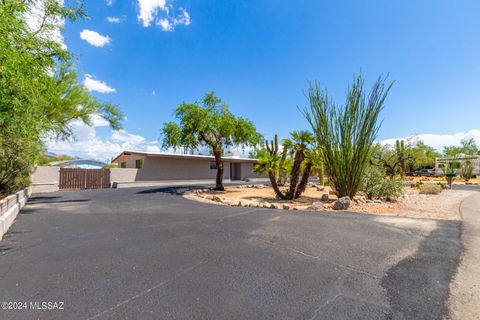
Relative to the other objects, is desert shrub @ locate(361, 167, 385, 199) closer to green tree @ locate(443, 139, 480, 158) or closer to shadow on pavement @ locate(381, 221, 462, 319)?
shadow on pavement @ locate(381, 221, 462, 319)

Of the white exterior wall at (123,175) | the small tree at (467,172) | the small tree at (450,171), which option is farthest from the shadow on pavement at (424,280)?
the small tree at (467,172)

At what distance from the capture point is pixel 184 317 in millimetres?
2189

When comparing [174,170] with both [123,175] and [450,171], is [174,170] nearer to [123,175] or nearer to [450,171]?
[123,175]

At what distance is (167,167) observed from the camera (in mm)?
22172

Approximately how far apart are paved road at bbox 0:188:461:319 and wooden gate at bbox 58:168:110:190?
13764mm

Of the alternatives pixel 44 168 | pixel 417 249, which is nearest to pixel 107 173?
pixel 44 168

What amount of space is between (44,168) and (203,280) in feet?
61.4

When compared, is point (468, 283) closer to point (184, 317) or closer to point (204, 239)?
point (184, 317)

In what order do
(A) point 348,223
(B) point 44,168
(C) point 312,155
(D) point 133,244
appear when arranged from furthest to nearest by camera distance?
(B) point 44,168
(C) point 312,155
(A) point 348,223
(D) point 133,244

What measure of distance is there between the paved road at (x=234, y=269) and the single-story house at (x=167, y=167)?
15.1 metres

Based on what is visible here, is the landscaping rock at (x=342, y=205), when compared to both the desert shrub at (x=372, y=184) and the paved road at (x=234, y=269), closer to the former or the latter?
the paved road at (x=234, y=269)

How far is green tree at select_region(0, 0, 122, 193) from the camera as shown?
13.8 ft

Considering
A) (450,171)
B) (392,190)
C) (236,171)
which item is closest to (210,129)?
(392,190)

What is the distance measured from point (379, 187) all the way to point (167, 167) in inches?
698
